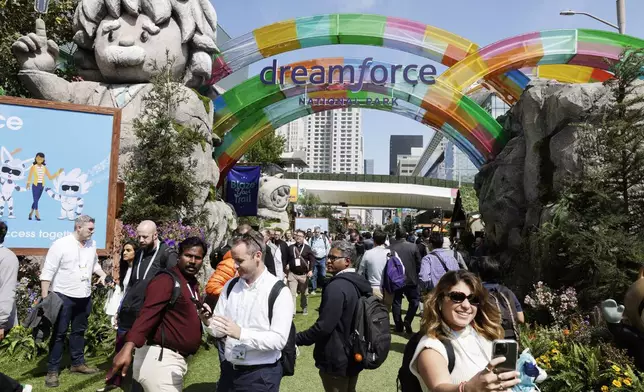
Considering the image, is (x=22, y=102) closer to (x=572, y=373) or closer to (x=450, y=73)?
(x=572, y=373)

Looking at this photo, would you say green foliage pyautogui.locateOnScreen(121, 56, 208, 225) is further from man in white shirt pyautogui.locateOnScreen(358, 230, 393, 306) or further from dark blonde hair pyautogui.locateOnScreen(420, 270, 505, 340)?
dark blonde hair pyautogui.locateOnScreen(420, 270, 505, 340)

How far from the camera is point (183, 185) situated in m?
10.9

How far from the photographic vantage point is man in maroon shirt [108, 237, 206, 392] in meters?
2.90

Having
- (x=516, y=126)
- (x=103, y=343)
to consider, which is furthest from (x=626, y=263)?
(x=516, y=126)

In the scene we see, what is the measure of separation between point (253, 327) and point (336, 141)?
192058 millimetres

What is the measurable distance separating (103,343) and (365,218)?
130007 mm

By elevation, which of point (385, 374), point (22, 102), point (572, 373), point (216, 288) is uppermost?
point (22, 102)

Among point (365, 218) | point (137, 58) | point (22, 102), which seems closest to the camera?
point (22, 102)

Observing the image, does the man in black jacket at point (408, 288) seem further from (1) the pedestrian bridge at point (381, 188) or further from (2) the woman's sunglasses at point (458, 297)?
(1) the pedestrian bridge at point (381, 188)

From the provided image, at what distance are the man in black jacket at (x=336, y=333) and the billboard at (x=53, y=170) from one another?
17.5 ft

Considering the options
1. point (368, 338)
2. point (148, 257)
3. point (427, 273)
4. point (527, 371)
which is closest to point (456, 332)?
point (527, 371)

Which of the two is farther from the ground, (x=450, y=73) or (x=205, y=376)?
(x=450, y=73)

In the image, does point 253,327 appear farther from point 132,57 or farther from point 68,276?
point 132,57

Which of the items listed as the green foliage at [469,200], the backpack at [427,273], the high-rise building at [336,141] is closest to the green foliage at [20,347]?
the backpack at [427,273]
